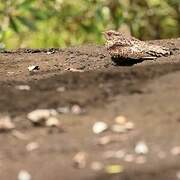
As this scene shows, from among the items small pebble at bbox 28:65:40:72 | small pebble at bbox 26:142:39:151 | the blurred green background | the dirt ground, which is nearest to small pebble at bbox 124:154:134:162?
the dirt ground

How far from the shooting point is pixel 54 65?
3.82 meters

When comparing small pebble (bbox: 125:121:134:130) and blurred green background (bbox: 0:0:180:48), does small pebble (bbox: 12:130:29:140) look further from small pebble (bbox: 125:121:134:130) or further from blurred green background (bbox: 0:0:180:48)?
blurred green background (bbox: 0:0:180:48)

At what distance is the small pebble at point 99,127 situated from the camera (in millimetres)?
2163

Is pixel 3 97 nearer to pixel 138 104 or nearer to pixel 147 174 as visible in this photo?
pixel 138 104

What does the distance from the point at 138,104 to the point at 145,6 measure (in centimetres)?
407

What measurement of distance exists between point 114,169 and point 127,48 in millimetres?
1643

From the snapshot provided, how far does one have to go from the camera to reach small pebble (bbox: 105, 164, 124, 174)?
6.40ft

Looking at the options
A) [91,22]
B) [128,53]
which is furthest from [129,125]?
[91,22]

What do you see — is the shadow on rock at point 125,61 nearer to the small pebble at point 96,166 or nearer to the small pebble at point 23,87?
the small pebble at point 23,87

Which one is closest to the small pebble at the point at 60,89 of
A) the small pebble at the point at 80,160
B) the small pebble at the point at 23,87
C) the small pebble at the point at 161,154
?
the small pebble at the point at 23,87

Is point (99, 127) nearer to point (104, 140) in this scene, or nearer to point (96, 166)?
point (104, 140)

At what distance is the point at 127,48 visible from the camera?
3535 millimetres

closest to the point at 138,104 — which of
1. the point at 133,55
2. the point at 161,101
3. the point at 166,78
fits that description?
the point at 161,101

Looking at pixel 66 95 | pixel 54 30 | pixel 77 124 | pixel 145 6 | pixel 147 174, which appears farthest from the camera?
pixel 145 6
